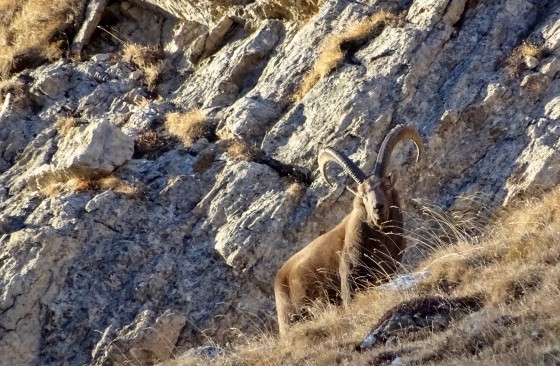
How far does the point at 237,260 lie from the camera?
531 inches

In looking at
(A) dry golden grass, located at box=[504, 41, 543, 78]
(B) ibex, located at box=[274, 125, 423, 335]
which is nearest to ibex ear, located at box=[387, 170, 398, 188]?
(B) ibex, located at box=[274, 125, 423, 335]

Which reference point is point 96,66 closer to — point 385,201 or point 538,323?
point 385,201

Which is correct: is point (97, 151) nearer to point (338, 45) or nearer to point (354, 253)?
point (338, 45)

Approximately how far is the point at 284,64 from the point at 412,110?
10.3 ft

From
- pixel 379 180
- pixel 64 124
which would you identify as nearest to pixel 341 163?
pixel 379 180

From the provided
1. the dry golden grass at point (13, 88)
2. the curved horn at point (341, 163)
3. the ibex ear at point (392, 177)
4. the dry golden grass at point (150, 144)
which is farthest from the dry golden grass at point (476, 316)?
the dry golden grass at point (13, 88)

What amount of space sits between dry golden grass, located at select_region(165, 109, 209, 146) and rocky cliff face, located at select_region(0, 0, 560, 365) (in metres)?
0.18

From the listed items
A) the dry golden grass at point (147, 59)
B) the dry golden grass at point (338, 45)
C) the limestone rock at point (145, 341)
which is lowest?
the limestone rock at point (145, 341)

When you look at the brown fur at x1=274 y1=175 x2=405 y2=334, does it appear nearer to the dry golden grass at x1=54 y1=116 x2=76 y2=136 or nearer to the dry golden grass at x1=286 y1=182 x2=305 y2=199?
the dry golden grass at x1=286 y1=182 x2=305 y2=199

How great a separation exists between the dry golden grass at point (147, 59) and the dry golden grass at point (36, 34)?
1684 millimetres

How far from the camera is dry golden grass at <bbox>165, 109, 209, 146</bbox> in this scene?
15.8 meters

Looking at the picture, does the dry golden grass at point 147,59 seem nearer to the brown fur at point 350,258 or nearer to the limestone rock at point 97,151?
the limestone rock at point 97,151

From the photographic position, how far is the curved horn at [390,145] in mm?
11961

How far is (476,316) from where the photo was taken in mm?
7363
